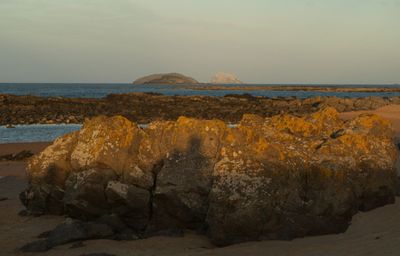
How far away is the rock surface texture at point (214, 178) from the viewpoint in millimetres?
9039

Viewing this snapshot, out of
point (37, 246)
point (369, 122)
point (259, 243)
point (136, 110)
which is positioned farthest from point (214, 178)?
point (136, 110)

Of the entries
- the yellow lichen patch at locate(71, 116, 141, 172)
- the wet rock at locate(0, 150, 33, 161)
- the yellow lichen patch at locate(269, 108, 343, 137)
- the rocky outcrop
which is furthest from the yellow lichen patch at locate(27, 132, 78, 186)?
the rocky outcrop

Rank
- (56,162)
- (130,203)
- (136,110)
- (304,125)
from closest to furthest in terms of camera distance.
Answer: (130,203), (56,162), (304,125), (136,110)

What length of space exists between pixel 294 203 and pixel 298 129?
317cm

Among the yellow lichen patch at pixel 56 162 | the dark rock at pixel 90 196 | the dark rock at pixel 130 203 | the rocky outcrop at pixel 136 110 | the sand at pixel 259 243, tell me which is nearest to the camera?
the sand at pixel 259 243

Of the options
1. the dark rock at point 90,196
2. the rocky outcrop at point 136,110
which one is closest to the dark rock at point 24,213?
the dark rock at point 90,196

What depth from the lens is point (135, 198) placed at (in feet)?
32.8

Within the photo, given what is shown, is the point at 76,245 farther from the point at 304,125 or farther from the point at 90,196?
the point at 304,125

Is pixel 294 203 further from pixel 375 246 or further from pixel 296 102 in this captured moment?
pixel 296 102

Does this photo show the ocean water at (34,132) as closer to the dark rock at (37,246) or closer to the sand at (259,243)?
the sand at (259,243)

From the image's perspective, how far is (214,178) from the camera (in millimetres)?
9250

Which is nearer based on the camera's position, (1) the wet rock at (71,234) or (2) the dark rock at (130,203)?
(1) the wet rock at (71,234)

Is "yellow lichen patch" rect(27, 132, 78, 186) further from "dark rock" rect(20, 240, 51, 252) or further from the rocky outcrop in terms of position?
the rocky outcrop

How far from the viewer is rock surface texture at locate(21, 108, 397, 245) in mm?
9039
